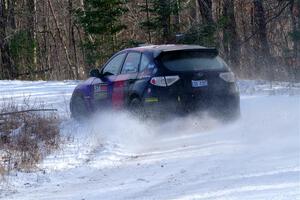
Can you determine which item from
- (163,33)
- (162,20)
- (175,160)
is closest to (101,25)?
(163,33)

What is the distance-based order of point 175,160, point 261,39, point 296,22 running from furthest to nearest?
point 261,39
point 296,22
point 175,160

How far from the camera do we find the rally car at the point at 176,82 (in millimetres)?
10094

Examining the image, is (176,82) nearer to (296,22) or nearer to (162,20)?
(162,20)

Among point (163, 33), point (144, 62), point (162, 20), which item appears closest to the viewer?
point (144, 62)

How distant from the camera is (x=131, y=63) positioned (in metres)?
11.1

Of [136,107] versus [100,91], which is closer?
[136,107]

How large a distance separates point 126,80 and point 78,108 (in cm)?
230

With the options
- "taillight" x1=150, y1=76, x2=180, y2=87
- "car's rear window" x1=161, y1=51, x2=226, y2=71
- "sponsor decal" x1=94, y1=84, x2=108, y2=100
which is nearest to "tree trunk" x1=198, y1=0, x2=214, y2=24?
"sponsor decal" x1=94, y1=84, x2=108, y2=100

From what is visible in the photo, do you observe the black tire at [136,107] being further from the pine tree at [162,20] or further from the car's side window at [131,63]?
the pine tree at [162,20]

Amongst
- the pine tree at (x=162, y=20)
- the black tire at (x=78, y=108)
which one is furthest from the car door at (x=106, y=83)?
the pine tree at (x=162, y=20)

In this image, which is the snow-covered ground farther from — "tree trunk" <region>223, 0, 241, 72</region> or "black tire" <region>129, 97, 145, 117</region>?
"tree trunk" <region>223, 0, 241, 72</region>

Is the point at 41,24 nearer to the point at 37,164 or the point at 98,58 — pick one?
the point at 98,58

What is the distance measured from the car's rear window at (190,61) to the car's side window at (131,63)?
74 centimetres

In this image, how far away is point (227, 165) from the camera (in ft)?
24.5
